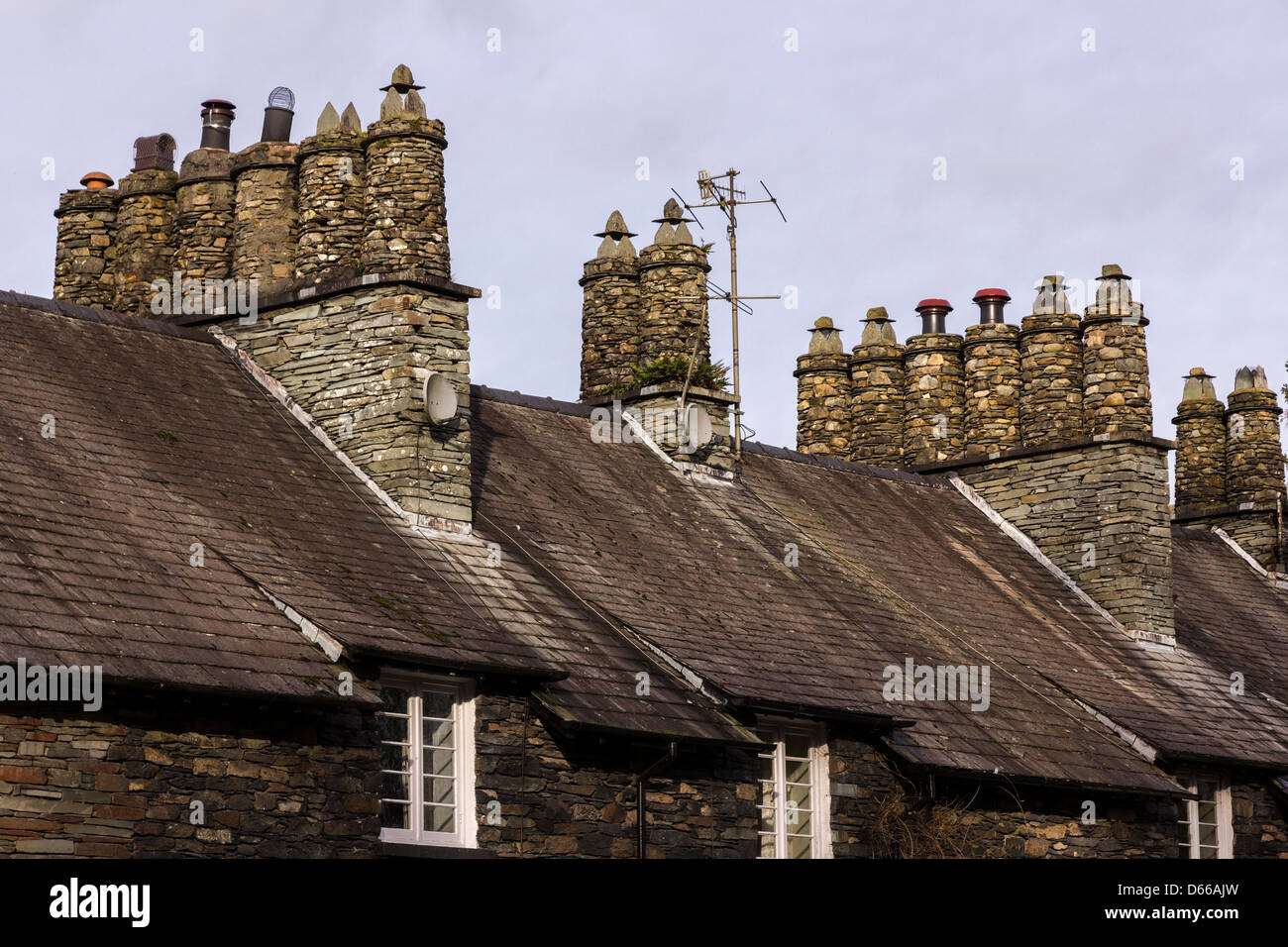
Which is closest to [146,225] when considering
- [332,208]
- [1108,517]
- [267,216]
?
[267,216]

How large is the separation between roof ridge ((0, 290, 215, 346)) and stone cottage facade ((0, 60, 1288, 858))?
0.05 meters

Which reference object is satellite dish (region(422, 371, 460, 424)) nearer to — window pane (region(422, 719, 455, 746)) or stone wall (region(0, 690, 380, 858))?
window pane (region(422, 719, 455, 746))

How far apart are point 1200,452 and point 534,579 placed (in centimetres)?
1874

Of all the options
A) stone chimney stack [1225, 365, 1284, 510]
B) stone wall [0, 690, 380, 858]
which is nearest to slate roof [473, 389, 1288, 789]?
stone wall [0, 690, 380, 858]

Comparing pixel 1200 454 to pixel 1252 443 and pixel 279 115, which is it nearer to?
pixel 1252 443

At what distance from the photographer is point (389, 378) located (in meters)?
20.9

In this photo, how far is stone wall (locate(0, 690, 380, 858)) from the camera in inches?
571

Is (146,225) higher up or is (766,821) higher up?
(146,225)

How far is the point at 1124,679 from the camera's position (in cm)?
2625

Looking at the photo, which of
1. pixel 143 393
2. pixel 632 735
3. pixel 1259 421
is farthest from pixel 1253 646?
pixel 143 393

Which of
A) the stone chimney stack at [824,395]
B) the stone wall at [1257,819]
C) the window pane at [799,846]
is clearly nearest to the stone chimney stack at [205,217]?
the window pane at [799,846]

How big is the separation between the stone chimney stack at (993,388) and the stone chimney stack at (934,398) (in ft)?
0.74

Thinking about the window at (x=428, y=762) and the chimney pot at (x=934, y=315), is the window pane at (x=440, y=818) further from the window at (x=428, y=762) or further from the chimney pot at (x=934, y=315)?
the chimney pot at (x=934, y=315)

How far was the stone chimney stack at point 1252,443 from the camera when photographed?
116ft
